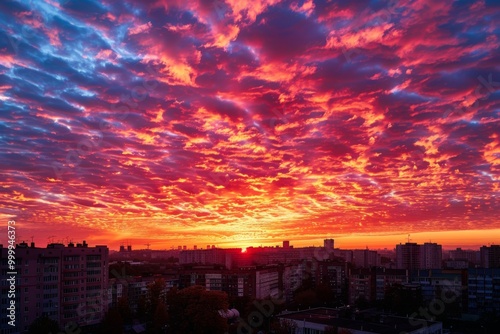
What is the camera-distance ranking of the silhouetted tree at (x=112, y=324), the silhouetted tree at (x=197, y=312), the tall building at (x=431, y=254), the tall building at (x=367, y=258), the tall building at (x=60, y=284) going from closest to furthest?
1. the silhouetted tree at (x=197, y=312)
2. the tall building at (x=60, y=284)
3. the silhouetted tree at (x=112, y=324)
4. the tall building at (x=431, y=254)
5. the tall building at (x=367, y=258)

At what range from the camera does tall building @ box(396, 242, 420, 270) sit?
8694cm

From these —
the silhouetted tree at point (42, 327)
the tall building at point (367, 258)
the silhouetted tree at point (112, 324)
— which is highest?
the silhouetted tree at point (42, 327)

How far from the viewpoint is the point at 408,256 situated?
8750 centimetres

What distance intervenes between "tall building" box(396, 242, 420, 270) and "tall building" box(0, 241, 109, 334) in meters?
64.4

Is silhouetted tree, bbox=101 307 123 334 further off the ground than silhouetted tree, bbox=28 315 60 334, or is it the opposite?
silhouetted tree, bbox=28 315 60 334

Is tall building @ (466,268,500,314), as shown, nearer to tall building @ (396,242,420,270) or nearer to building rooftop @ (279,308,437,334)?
building rooftop @ (279,308,437,334)

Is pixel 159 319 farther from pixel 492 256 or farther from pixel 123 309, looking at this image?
pixel 492 256

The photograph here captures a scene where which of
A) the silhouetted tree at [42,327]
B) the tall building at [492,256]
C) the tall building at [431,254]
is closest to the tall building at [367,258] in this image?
the tall building at [431,254]

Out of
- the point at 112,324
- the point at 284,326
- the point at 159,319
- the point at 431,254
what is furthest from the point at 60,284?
the point at 431,254

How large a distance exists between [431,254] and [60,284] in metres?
82.6

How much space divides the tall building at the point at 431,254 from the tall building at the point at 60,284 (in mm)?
74471

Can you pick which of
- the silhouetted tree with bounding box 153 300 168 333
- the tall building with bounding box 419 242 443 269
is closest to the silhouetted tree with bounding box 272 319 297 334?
the silhouetted tree with bounding box 153 300 168 333

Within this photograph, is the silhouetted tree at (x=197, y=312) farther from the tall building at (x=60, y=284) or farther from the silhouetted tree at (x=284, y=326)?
the tall building at (x=60, y=284)

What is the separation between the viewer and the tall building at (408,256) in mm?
86938
